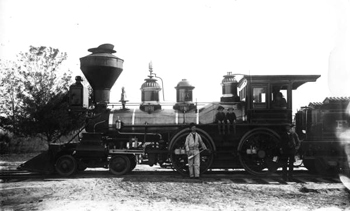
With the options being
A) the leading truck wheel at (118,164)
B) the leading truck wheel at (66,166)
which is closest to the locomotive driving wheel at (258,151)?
the leading truck wheel at (118,164)

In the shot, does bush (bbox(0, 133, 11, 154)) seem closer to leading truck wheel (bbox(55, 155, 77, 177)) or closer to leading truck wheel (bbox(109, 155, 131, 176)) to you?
leading truck wheel (bbox(55, 155, 77, 177))

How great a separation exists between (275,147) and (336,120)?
221 cm

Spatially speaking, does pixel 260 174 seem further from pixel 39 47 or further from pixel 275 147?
pixel 39 47

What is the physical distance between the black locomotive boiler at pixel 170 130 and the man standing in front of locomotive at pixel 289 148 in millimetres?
218

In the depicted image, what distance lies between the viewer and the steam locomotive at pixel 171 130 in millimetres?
10141

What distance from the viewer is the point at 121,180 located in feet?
29.2

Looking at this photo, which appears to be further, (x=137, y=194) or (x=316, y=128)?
(x=316, y=128)

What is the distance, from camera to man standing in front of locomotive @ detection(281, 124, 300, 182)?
9.55 metres

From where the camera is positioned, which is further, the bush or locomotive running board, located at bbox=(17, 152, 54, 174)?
the bush

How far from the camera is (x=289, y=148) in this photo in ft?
32.6

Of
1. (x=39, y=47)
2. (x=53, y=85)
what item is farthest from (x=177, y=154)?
(x=39, y=47)

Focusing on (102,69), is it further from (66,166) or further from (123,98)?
(66,166)

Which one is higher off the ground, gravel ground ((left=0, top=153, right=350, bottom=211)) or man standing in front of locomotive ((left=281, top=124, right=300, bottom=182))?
man standing in front of locomotive ((left=281, top=124, right=300, bottom=182))

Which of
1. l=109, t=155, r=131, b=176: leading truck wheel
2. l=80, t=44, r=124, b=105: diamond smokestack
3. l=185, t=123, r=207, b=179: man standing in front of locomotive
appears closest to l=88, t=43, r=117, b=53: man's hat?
l=80, t=44, r=124, b=105: diamond smokestack
